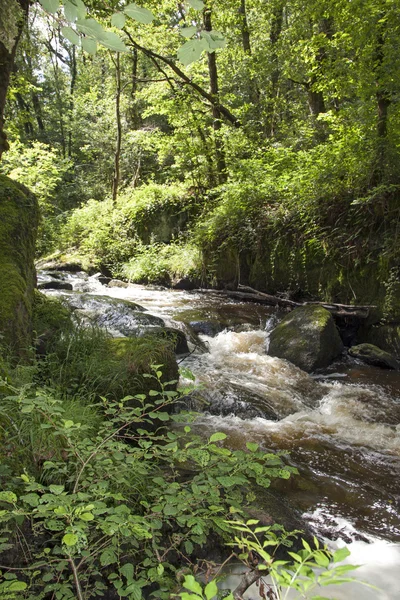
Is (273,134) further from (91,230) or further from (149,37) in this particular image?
(91,230)

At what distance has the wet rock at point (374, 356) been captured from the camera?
20.3 ft

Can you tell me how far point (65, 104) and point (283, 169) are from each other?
19375 mm

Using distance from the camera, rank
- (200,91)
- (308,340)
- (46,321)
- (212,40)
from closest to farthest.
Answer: (212,40)
(46,321)
(308,340)
(200,91)

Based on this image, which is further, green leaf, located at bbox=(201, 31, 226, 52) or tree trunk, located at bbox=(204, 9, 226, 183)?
tree trunk, located at bbox=(204, 9, 226, 183)

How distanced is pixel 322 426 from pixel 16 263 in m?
3.75

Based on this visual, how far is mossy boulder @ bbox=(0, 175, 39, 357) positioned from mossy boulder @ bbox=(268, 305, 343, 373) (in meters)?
3.91

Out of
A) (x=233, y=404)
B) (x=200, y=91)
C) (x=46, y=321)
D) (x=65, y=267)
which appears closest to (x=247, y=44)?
(x=200, y=91)

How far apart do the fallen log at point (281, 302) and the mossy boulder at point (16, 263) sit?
509 cm

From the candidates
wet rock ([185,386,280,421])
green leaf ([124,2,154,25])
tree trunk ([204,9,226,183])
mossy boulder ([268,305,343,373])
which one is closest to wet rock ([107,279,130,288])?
tree trunk ([204,9,226,183])

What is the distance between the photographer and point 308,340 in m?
6.32

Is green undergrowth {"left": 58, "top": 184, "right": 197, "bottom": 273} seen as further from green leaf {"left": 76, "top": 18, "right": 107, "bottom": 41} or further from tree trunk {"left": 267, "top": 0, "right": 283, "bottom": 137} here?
green leaf {"left": 76, "top": 18, "right": 107, "bottom": 41}

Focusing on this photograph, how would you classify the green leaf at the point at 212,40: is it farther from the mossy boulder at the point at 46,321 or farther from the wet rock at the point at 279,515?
the mossy boulder at the point at 46,321

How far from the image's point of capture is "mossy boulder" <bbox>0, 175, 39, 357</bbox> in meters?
3.53

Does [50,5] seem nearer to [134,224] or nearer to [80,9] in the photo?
[80,9]
